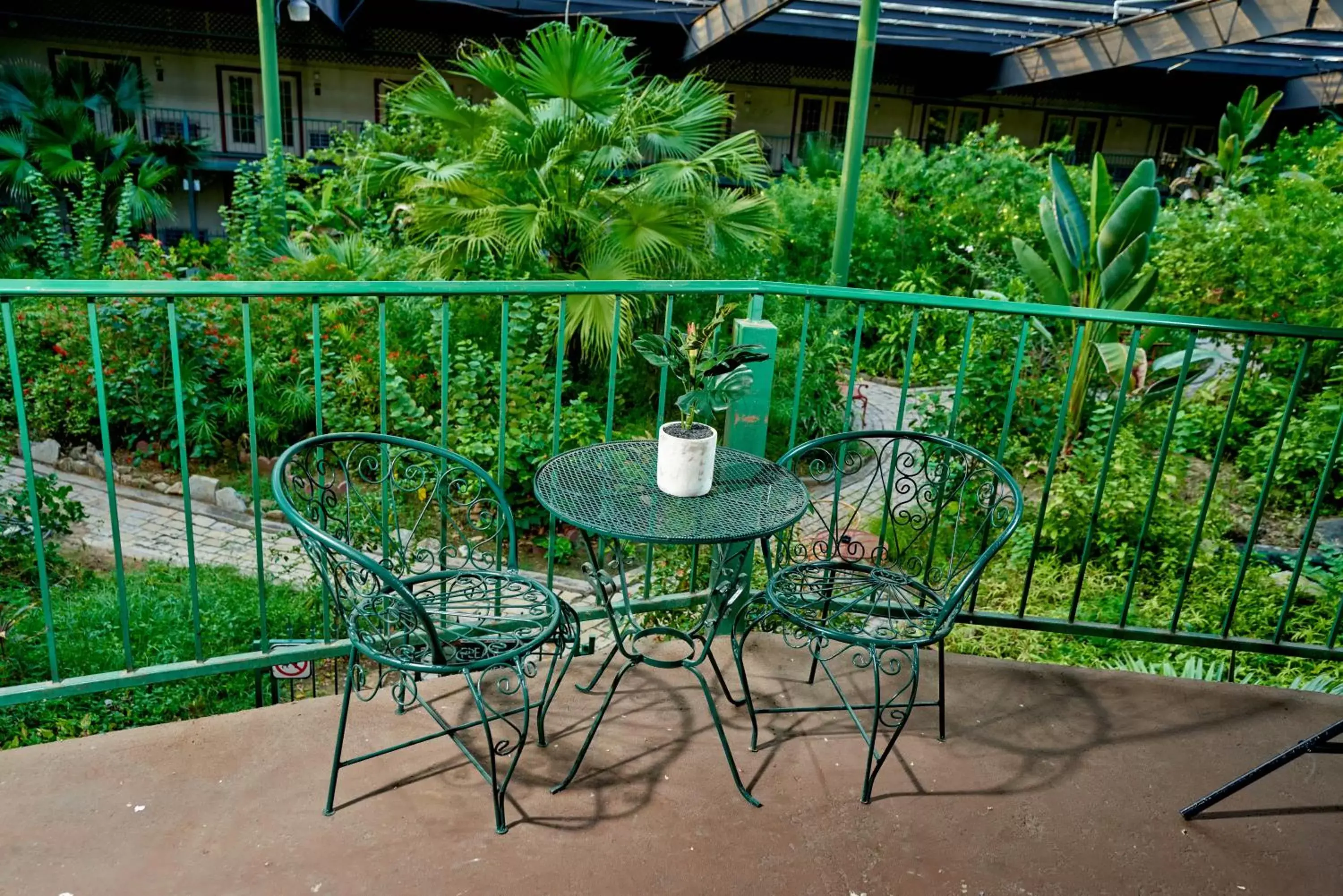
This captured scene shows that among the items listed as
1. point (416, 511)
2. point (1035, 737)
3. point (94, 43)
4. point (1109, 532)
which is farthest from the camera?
point (94, 43)

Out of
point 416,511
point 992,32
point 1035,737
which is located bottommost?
point 416,511

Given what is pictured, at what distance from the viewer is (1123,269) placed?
5.99 meters

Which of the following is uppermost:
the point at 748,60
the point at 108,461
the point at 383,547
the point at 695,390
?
the point at 748,60

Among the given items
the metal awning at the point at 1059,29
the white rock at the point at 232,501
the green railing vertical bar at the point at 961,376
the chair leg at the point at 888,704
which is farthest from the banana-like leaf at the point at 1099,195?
the white rock at the point at 232,501

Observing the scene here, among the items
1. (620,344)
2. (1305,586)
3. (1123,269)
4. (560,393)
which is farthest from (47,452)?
(1305,586)

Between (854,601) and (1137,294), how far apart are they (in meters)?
4.66

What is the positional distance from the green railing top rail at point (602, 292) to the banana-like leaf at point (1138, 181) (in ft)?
12.6

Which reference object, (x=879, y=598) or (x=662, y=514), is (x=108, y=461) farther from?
(x=879, y=598)

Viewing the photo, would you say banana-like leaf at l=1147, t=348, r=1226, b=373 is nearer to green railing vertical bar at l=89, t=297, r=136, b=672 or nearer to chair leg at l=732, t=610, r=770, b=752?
chair leg at l=732, t=610, r=770, b=752

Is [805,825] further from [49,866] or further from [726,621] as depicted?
[49,866]

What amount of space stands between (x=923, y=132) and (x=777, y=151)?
10.2 feet

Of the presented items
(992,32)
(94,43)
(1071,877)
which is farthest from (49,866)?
(94,43)

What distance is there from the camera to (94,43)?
15891mm

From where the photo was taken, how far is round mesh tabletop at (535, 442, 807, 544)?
2225 millimetres
